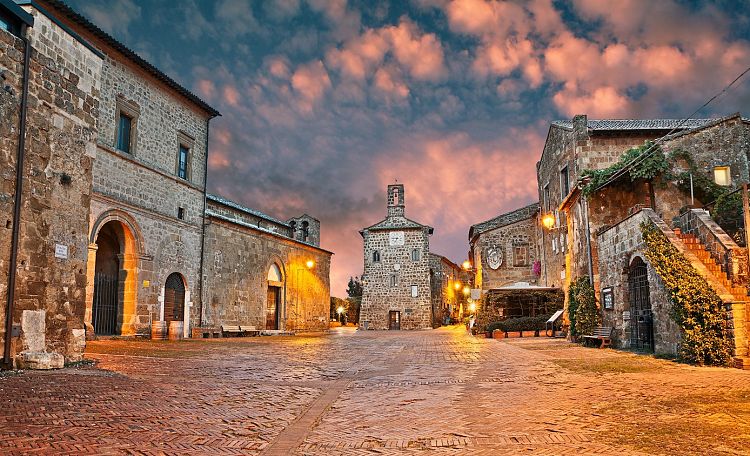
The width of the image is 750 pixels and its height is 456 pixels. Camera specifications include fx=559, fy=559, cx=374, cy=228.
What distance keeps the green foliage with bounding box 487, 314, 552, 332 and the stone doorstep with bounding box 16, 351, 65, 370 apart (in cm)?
1860

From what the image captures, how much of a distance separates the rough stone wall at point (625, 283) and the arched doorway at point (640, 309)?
12 cm

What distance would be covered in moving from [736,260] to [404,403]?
27.5 ft

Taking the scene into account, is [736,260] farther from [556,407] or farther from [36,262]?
[36,262]

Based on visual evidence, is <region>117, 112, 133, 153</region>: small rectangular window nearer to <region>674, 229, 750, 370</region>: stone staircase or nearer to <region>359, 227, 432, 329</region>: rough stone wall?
<region>674, 229, 750, 370</region>: stone staircase

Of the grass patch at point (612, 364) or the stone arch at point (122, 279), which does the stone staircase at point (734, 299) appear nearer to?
the grass patch at point (612, 364)

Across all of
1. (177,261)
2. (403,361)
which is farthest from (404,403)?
(177,261)

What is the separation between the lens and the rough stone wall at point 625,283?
12.3 metres

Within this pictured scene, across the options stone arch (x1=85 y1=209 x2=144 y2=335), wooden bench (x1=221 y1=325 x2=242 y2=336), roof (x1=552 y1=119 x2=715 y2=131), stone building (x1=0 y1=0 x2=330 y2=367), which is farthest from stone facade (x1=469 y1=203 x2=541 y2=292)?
stone arch (x1=85 y1=209 x2=144 y2=335)

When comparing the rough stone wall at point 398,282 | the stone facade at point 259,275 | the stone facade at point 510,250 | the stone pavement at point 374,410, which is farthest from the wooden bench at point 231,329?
the rough stone wall at point 398,282

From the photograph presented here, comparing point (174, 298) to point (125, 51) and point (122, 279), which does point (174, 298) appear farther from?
point (125, 51)

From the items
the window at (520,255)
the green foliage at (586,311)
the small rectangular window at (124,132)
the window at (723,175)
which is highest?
the small rectangular window at (124,132)

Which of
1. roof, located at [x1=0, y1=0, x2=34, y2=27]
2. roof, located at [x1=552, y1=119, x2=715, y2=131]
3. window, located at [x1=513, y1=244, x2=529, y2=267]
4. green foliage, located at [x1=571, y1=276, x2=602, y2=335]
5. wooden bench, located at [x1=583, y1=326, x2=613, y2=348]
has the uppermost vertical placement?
roof, located at [x1=552, y1=119, x2=715, y2=131]

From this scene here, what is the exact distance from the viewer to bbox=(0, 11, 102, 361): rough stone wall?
28.7 ft

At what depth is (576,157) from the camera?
22156 millimetres
